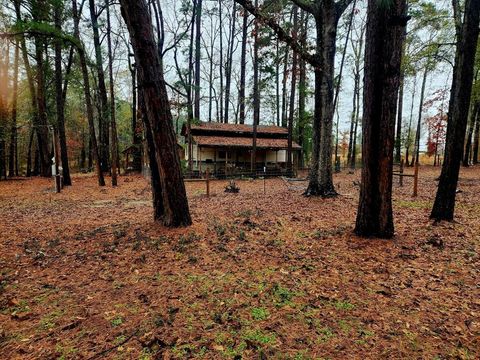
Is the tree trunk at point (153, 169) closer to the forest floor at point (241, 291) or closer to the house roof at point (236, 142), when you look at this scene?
the forest floor at point (241, 291)

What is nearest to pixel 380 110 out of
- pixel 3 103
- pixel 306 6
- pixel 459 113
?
pixel 459 113

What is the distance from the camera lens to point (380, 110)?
4.70m

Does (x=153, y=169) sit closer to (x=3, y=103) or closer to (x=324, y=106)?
(x=324, y=106)

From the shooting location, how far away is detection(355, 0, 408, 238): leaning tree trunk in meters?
4.55

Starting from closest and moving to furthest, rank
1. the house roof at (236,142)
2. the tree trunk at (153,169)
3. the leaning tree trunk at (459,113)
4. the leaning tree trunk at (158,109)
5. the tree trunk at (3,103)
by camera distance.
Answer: the leaning tree trunk at (158,109) → the leaning tree trunk at (459,113) → the tree trunk at (153,169) → the tree trunk at (3,103) → the house roof at (236,142)

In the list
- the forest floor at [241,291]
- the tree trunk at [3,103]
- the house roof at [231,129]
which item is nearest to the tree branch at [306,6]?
the forest floor at [241,291]

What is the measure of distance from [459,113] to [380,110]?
8.14 ft

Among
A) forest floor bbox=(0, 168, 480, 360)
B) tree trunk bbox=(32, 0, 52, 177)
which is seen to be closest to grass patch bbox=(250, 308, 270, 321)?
forest floor bbox=(0, 168, 480, 360)

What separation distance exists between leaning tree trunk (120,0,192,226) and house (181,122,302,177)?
1589 cm

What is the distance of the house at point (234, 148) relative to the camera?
76.2 ft

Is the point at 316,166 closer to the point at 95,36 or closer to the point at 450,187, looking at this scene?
the point at 450,187

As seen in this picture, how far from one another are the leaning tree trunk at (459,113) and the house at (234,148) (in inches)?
621

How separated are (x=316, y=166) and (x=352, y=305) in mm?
7528

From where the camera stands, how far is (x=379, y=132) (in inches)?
187
